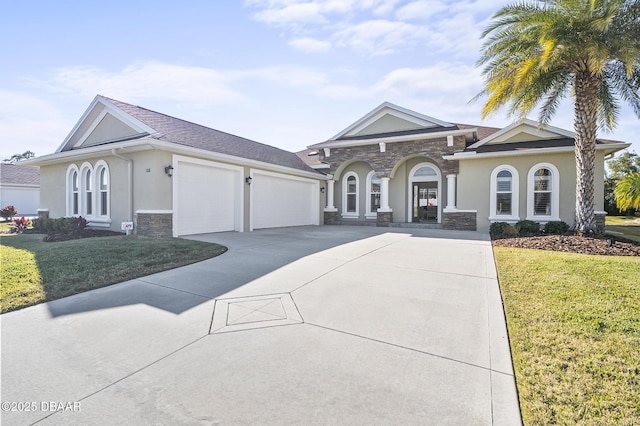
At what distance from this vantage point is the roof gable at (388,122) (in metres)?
16.7

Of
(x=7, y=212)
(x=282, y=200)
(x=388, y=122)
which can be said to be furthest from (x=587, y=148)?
(x=7, y=212)

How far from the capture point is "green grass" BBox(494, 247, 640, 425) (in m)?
2.27

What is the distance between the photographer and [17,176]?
27.0 m

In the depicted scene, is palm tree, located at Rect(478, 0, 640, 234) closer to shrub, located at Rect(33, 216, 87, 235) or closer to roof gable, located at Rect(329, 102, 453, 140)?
roof gable, located at Rect(329, 102, 453, 140)

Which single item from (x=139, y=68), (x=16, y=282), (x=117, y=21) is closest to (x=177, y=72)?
(x=139, y=68)

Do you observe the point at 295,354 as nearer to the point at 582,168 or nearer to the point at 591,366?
the point at 591,366

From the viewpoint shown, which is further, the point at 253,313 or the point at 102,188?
the point at 102,188

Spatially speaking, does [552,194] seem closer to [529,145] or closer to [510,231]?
[529,145]

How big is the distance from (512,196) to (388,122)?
7.66 meters

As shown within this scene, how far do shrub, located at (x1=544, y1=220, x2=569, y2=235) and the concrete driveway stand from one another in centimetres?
918

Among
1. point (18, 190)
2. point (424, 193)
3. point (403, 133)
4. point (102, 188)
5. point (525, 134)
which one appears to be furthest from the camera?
point (18, 190)

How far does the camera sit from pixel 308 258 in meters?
7.29

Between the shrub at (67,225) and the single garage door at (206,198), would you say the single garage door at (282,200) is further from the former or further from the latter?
the shrub at (67,225)

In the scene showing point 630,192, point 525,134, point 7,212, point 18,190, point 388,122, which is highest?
point 388,122
